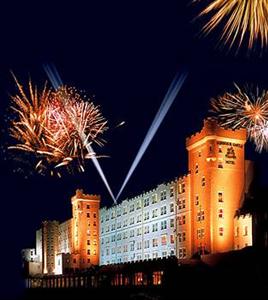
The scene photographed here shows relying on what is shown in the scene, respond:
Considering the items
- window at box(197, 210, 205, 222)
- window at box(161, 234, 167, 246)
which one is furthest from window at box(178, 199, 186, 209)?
window at box(161, 234, 167, 246)

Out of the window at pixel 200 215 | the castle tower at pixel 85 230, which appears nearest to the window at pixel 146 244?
the window at pixel 200 215

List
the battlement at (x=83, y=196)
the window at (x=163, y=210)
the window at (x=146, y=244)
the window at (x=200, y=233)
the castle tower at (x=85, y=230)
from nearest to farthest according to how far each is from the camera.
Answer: the window at (x=200, y=233) < the window at (x=163, y=210) < the window at (x=146, y=244) < the castle tower at (x=85, y=230) < the battlement at (x=83, y=196)

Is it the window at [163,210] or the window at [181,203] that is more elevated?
the window at [181,203]

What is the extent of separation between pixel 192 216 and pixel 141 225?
23454mm

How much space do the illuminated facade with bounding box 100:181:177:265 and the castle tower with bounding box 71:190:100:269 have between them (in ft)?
6.51

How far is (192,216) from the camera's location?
91.5 meters

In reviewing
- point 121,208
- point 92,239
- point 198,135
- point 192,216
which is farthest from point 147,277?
point 92,239

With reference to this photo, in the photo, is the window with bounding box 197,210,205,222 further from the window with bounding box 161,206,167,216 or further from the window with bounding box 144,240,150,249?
the window with bounding box 144,240,150,249

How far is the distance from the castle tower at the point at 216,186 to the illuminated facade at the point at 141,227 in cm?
901

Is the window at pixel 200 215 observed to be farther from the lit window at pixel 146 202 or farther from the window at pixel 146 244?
the lit window at pixel 146 202

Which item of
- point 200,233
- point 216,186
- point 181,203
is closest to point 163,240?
point 181,203

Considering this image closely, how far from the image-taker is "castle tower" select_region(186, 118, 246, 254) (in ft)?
283

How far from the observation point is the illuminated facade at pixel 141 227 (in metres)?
100

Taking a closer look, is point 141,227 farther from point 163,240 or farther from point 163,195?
point 163,240
